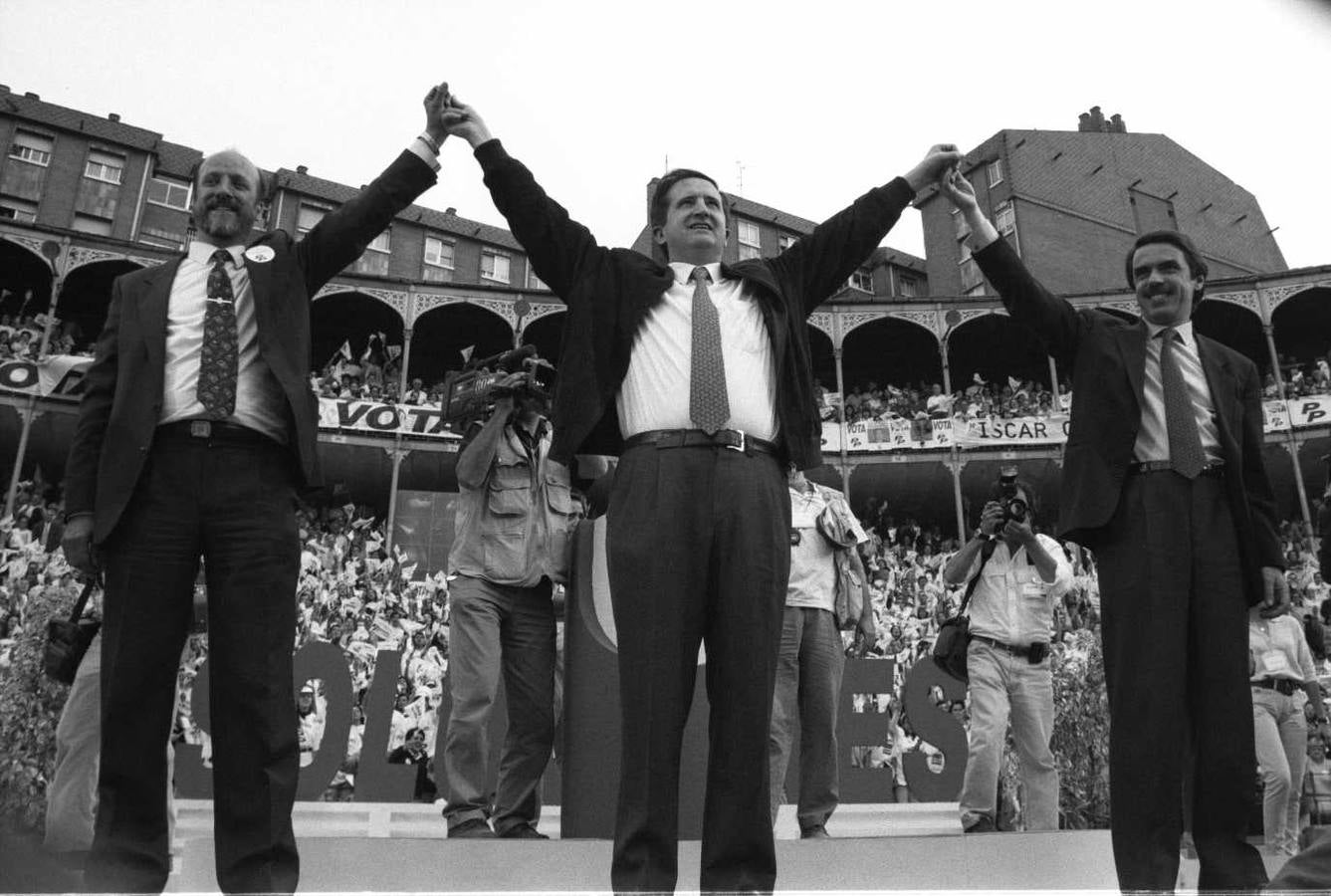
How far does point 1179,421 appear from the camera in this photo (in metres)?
3.11

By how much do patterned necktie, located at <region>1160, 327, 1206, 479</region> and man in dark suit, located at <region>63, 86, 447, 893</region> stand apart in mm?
2271

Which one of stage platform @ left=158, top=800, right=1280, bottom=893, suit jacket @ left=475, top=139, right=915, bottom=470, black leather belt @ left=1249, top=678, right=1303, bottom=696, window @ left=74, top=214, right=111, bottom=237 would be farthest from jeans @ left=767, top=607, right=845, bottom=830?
window @ left=74, top=214, right=111, bottom=237

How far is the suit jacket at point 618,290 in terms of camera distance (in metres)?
2.81

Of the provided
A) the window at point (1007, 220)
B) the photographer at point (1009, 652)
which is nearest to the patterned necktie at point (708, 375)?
the photographer at point (1009, 652)

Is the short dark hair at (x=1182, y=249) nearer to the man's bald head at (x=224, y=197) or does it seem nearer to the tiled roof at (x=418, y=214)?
the man's bald head at (x=224, y=197)

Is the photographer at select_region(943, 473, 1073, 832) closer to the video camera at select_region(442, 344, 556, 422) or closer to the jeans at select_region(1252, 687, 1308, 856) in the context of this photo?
the jeans at select_region(1252, 687, 1308, 856)

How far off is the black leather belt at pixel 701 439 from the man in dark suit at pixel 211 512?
3.10ft

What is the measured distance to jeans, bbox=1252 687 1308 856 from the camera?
247 inches

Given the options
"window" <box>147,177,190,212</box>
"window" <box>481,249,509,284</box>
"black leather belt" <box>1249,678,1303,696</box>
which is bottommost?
"black leather belt" <box>1249,678,1303,696</box>

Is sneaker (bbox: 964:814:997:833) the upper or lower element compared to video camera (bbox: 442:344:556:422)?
lower

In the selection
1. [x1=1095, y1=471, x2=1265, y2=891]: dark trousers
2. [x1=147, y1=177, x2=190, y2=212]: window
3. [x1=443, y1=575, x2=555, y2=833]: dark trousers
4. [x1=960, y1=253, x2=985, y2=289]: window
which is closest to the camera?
[x1=1095, y1=471, x2=1265, y2=891]: dark trousers

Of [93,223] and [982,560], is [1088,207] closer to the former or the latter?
[93,223]

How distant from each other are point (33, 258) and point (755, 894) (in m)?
25.4

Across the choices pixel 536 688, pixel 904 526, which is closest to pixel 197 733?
pixel 536 688
